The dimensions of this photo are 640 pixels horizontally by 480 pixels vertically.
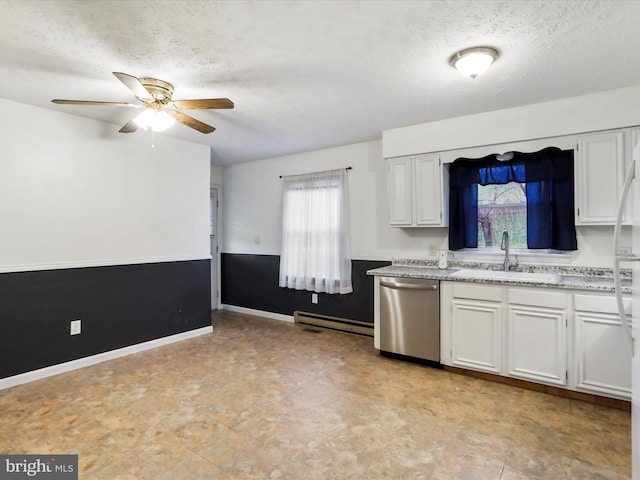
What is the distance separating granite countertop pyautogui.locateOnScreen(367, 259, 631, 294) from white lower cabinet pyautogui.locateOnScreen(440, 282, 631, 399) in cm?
6

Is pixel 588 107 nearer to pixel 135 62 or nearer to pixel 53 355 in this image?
pixel 135 62

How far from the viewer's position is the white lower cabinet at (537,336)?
2.71m

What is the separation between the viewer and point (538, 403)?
8.71 ft

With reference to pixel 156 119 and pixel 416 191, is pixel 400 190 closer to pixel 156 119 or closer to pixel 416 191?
pixel 416 191

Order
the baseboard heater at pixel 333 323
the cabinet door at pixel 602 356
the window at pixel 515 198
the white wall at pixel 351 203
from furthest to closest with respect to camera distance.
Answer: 1. the baseboard heater at pixel 333 323
2. the white wall at pixel 351 203
3. the window at pixel 515 198
4. the cabinet door at pixel 602 356

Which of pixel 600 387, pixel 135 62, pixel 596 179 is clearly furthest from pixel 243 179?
pixel 600 387

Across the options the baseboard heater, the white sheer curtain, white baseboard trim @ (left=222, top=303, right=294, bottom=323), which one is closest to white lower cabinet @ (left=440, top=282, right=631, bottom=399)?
the baseboard heater

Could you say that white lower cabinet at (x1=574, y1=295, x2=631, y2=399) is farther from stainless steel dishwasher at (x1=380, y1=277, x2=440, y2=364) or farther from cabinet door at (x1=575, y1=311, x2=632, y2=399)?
stainless steel dishwasher at (x1=380, y1=277, x2=440, y2=364)

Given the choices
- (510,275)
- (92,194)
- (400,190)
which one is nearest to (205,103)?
(92,194)

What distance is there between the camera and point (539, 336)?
2.79 metres

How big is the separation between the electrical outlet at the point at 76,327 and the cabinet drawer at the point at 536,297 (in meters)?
3.84

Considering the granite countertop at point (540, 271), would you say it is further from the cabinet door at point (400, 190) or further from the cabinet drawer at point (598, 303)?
the cabinet door at point (400, 190)

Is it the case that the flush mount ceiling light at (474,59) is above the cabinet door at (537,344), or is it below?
above

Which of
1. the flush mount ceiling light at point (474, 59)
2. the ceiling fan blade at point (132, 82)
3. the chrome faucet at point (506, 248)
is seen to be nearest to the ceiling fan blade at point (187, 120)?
the ceiling fan blade at point (132, 82)
